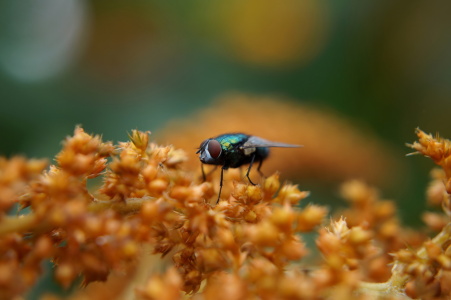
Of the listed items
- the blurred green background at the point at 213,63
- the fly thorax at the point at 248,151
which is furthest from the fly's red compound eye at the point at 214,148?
the blurred green background at the point at 213,63

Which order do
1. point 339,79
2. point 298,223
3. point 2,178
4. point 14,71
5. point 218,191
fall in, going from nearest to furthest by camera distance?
point 2,178, point 298,223, point 218,191, point 339,79, point 14,71

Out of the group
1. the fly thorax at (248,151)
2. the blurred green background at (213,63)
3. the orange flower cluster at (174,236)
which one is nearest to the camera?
the orange flower cluster at (174,236)

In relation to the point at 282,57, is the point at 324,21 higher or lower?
higher

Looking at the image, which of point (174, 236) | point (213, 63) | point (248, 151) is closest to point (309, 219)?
point (174, 236)

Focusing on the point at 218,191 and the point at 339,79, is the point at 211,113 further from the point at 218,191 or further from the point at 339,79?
the point at 218,191

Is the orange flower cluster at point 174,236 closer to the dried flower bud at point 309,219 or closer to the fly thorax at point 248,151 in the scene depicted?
the dried flower bud at point 309,219

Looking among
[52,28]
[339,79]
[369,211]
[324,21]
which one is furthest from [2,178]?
[52,28]

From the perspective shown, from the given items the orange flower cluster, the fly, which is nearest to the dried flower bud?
the orange flower cluster
